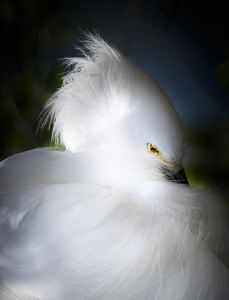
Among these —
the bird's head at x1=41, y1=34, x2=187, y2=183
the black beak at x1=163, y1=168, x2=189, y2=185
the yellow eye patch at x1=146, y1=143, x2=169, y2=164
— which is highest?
the bird's head at x1=41, y1=34, x2=187, y2=183

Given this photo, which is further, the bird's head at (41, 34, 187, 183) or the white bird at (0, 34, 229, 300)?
the bird's head at (41, 34, 187, 183)

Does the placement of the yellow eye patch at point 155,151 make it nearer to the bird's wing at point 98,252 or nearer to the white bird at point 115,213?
the white bird at point 115,213

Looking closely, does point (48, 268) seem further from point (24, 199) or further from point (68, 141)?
point (68, 141)

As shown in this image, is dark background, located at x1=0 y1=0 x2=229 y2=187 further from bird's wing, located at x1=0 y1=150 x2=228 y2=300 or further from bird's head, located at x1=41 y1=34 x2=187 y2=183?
bird's wing, located at x1=0 y1=150 x2=228 y2=300

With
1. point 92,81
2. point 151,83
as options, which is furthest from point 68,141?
point 151,83

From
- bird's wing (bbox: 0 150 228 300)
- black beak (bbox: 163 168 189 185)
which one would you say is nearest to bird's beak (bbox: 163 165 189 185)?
black beak (bbox: 163 168 189 185)

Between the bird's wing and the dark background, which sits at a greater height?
the dark background
